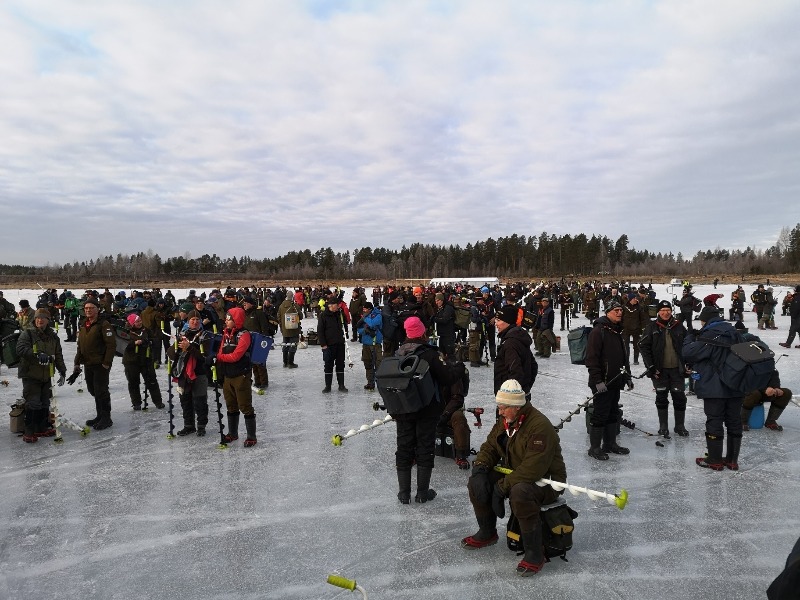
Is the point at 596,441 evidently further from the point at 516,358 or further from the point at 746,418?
the point at 746,418

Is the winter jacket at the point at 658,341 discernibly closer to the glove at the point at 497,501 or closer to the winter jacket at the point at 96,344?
the glove at the point at 497,501

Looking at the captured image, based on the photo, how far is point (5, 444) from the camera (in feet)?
21.0

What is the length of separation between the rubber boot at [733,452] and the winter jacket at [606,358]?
117 cm

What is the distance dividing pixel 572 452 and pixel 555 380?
4343 millimetres

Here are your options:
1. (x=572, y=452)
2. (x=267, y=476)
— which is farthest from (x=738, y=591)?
(x=267, y=476)

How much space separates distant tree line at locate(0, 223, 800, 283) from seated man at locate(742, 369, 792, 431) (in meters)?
90.2

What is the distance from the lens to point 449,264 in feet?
369

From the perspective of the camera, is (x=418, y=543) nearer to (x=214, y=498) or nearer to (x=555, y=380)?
(x=214, y=498)

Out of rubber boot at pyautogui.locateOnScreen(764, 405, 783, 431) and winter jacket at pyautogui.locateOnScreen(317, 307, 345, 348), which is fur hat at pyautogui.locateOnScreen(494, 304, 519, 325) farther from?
winter jacket at pyautogui.locateOnScreen(317, 307, 345, 348)

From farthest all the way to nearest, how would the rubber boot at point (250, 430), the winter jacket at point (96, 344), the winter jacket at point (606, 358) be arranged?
the winter jacket at point (96, 344) < the rubber boot at point (250, 430) < the winter jacket at point (606, 358)

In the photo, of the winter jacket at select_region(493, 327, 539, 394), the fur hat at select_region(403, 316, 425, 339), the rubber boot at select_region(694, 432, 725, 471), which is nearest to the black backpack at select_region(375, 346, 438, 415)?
the fur hat at select_region(403, 316, 425, 339)

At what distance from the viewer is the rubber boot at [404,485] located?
4590mm

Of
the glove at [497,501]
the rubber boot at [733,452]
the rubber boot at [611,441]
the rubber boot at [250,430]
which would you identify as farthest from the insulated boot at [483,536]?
the rubber boot at [250,430]

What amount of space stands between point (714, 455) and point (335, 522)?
410 centimetres
